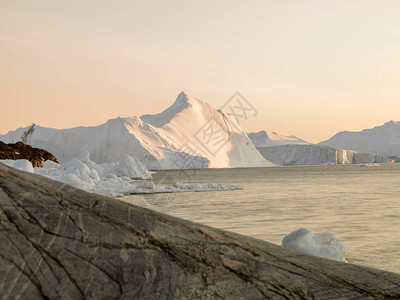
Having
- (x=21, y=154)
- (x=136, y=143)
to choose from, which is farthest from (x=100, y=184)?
(x=136, y=143)

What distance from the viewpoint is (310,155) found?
5025 inches

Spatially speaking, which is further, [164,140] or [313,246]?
[164,140]

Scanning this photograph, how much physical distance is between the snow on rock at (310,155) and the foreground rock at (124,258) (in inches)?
4934

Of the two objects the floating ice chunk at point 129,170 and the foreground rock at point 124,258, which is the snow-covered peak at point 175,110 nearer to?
the floating ice chunk at point 129,170

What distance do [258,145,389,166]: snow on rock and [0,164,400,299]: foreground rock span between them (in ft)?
411

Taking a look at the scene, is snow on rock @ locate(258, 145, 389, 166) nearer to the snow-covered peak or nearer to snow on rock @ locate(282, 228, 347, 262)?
the snow-covered peak

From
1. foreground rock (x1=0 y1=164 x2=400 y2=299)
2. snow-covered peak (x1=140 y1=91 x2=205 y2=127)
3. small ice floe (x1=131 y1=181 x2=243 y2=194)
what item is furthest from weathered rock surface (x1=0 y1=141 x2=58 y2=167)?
snow-covered peak (x1=140 y1=91 x2=205 y2=127)

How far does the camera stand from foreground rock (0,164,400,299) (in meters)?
1.79

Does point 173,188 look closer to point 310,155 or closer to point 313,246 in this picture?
point 313,246

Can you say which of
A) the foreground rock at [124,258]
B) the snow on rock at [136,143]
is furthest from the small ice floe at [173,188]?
the snow on rock at [136,143]

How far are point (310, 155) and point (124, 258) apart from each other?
426 ft

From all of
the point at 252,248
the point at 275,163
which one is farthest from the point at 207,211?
the point at 275,163

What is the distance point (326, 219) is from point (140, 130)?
63.0 meters

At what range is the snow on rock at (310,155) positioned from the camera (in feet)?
406
